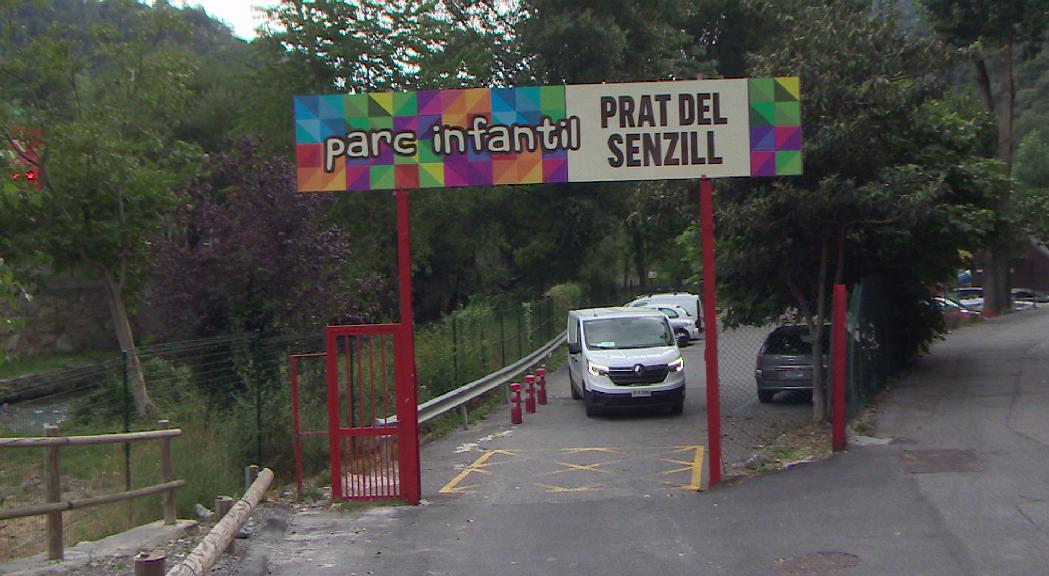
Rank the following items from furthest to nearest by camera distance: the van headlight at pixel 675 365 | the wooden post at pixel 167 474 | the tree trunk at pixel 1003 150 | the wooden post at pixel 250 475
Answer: the tree trunk at pixel 1003 150 → the van headlight at pixel 675 365 → the wooden post at pixel 250 475 → the wooden post at pixel 167 474

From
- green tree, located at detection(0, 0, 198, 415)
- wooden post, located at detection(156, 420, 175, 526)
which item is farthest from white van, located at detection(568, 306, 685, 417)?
wooden post, located at detection(156, 420, 175, 526)

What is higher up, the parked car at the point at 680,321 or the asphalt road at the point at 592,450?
the parked car at the point at 680,321

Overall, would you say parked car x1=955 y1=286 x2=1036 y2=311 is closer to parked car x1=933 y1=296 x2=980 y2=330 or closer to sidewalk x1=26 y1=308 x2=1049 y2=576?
parked car x1=933 y1=296 x2=980 y2=330

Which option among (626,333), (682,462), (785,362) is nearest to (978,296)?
(626,333)

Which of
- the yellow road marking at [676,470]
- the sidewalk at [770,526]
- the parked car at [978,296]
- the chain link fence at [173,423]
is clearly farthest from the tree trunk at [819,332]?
the parked car at [978,296]

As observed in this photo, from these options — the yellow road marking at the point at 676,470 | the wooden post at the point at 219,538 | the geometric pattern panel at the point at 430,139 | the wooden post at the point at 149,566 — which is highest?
the geometric pattern panel at the point at 430,139

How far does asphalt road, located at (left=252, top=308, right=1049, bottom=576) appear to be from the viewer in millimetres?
8250

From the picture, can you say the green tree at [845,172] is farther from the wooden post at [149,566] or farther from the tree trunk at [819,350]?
the wooden post at [149,566]

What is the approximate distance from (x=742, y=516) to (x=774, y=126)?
14.7ft

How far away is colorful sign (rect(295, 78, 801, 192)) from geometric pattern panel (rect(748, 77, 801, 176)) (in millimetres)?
22

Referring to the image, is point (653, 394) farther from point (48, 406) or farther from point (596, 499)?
point (48, 406)

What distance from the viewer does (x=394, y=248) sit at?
33.2 m

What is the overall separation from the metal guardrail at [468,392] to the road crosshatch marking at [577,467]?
132 cm

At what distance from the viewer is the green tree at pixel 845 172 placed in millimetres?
14578
